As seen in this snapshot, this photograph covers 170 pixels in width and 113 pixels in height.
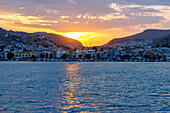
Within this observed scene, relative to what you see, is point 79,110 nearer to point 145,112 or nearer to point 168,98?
point 145,112

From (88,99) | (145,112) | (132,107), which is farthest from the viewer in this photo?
(88,99)

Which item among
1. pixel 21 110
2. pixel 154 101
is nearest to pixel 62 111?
pixel 21 110

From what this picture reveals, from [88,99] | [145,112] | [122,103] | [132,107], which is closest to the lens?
[145,112]

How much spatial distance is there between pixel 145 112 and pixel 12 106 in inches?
424

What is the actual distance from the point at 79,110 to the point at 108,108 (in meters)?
2.39

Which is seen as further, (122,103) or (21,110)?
(122,103)

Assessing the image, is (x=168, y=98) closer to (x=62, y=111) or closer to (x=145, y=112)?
(x=145, y=112)

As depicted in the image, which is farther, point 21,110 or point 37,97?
point 37,97

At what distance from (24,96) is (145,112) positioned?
12525 millimetres

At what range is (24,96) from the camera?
2500 cm

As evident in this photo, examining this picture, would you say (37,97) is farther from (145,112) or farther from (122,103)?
(145,112)

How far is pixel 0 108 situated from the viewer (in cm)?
1962

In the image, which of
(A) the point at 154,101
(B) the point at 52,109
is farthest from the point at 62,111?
(A) the point at 154,101

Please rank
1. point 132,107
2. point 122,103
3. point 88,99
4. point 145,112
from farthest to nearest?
point 88,99 < point 122,103 < point 132,107 < point 145,112
